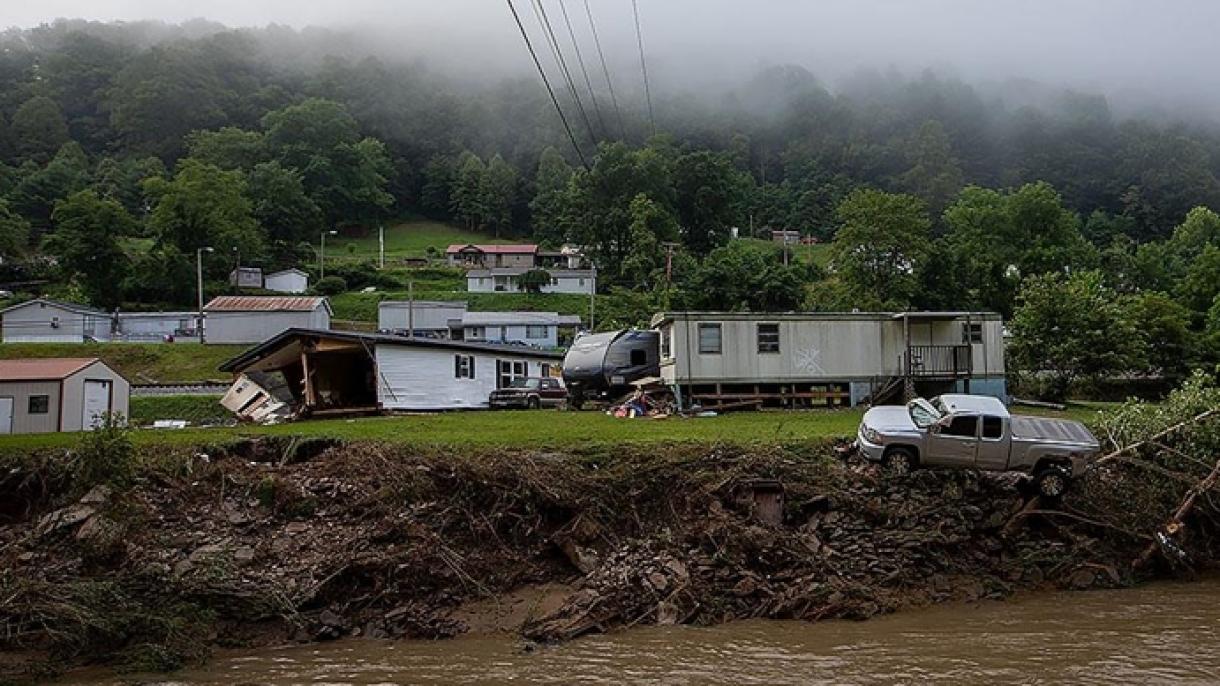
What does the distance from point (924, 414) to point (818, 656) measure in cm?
700

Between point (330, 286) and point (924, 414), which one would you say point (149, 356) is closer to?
point (330, 286)

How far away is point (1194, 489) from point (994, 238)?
4688cm

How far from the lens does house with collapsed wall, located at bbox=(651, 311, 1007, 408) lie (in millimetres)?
27641

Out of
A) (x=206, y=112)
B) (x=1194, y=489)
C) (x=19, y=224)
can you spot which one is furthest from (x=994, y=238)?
(x=206, y=112)

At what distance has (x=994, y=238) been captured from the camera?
60.1 metres

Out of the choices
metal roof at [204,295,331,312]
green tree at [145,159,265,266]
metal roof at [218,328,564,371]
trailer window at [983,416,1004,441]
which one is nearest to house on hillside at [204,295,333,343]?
metal roof at [204,295,331,312]

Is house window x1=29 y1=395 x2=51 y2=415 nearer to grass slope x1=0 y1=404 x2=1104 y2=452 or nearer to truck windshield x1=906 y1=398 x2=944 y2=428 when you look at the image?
grass slope x1=0 y1=404 x2=1104 y2=452

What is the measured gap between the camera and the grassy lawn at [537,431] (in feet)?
61.4

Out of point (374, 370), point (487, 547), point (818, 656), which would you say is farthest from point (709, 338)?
point (818, 656)

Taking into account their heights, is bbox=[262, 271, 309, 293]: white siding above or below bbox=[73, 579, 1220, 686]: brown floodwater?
above

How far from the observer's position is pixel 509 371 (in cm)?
3369

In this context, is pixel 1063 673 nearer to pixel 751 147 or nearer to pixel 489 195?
pixel 489 195

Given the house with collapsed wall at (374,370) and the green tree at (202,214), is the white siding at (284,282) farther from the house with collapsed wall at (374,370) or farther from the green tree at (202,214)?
the house with collapsed wall at (374,370)

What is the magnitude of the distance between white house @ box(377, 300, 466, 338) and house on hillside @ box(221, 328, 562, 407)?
32.5 meters
